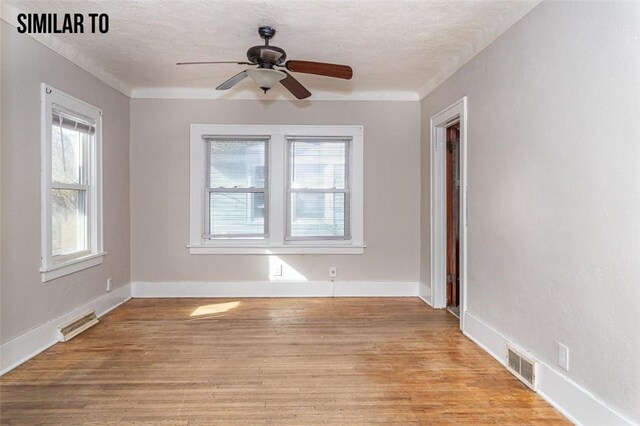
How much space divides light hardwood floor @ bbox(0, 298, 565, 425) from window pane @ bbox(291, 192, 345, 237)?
1.24 meters

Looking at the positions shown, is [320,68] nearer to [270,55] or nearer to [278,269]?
[270,55]

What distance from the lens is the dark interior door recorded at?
4.20 meters

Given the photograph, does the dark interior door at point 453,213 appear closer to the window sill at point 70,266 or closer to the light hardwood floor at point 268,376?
the light hardwood floor at point 268,376

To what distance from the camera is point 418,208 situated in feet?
15.6

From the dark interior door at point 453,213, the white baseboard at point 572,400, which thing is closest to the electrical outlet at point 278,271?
the dark interior door at point 453,213

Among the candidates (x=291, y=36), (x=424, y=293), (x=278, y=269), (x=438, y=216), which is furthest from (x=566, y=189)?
(x=278, y=269)

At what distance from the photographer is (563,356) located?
218 cm

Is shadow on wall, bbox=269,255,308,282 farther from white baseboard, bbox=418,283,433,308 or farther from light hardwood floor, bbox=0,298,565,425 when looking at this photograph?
white baseboard, bbox=418,283,433,308

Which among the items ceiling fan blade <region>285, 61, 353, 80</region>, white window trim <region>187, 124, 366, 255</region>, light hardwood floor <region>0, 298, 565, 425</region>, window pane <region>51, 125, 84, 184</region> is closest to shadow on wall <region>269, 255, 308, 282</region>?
white window trim <region>187, 124, 366, 255</region>

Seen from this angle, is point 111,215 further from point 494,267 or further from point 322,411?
point 494,267

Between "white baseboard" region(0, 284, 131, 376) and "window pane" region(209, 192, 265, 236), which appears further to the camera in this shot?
"window pane" region(209, 192, 265, 236)

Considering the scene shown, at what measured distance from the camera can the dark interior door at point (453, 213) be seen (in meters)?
4.20

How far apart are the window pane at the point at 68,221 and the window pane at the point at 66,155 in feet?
0.43

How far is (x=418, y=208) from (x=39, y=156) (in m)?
3.85
